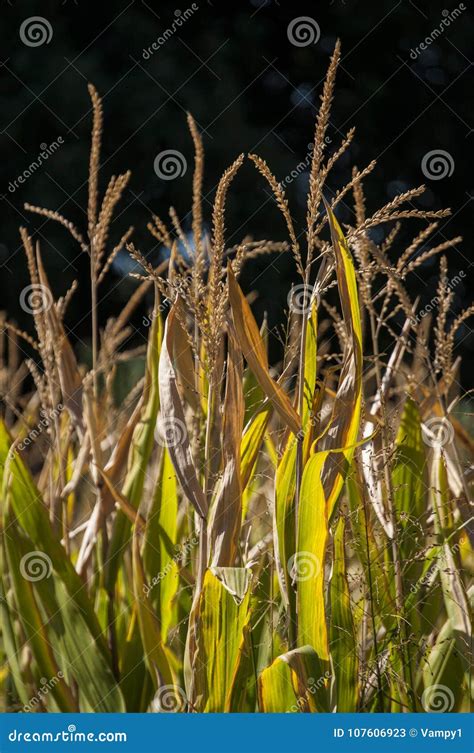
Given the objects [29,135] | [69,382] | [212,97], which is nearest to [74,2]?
[212,97]

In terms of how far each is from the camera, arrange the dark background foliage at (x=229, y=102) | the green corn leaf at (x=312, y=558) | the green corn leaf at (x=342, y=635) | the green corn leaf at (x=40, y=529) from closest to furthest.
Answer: the green corn leaf at (x=312, y=558) < the green corn leaf at (x=342, y=635) < the green corn leaf at (x=40, y=529) < the dark background foliage at (x=229, y=102)

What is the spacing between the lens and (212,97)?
15.5 ft

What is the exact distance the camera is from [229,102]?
12.9 feet

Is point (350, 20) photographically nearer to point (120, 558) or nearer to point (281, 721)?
point (120, 558)

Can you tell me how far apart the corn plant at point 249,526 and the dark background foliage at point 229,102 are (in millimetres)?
2369

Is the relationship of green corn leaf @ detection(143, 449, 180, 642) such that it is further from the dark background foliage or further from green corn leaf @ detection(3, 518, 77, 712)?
the dark background foliage

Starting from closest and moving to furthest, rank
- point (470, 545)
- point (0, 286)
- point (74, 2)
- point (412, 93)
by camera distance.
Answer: point (470, 545) → point (74, 2) → point (412, 93) → point (0, 286)

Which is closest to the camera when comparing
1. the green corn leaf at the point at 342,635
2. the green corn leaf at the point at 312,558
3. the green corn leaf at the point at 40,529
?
the green corn leaf at the point at 312,558

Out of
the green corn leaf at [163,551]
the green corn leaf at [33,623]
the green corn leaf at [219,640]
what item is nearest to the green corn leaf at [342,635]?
the green corn leaf at [219,640]

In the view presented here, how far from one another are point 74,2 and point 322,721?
370cm

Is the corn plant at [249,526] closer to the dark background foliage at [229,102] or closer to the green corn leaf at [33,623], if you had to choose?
the green corn leaf at [33,623]

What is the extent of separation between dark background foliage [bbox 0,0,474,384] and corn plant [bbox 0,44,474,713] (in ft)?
7.77

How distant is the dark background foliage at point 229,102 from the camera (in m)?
3.91

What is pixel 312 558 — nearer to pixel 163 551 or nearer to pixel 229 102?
pixel 163 551
